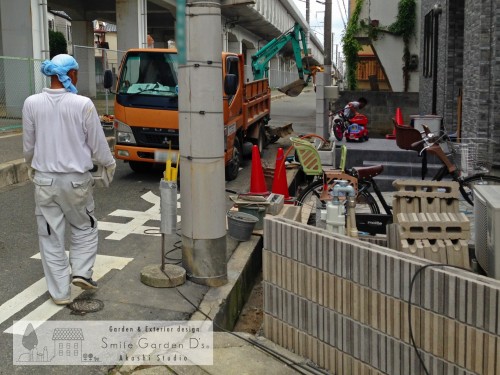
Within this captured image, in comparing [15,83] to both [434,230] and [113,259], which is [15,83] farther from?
[434,230]

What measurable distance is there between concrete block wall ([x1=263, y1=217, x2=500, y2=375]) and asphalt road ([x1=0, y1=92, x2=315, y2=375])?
36.2 inches

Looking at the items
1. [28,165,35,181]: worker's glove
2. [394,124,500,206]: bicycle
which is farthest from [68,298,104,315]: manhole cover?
[394,124,500,206]: bicycle

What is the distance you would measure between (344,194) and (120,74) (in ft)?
19.7

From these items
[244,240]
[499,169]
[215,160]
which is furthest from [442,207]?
[499,169]

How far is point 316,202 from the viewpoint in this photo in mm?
7984

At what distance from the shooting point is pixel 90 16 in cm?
3288

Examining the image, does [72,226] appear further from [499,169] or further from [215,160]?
[499,169]

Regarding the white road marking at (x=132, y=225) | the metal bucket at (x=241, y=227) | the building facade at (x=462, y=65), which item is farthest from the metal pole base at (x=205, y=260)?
the building facade at (x=462, y=65)

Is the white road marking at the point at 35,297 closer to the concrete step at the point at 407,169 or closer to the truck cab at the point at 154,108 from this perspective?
the truck cab at the point at 154,108

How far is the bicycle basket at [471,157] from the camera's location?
8078 mm

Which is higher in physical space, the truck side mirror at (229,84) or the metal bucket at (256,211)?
the truck side mirror at (229,84)

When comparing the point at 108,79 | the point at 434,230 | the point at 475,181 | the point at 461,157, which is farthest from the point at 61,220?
the point at 108,79

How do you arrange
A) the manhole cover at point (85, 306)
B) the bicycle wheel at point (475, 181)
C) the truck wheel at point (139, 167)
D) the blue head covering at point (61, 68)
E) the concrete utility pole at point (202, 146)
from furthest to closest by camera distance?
the truck wheel at point (139, 167) < the bicycle wheel at point (475, 181) < the concrete utility pole at point (202, 146) < the manhole cover at point (85, 306) < the blue head covering at point (61, 68)

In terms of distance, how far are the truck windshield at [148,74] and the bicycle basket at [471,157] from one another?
483 centimetres
